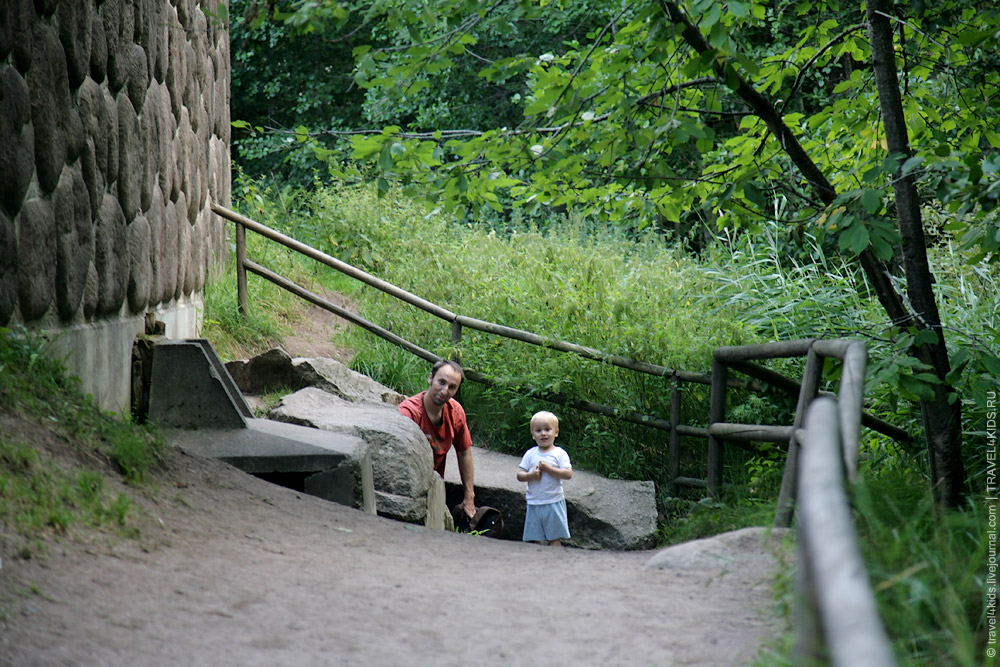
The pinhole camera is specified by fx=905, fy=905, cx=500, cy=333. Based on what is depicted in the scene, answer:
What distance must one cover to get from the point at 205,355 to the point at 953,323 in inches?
164

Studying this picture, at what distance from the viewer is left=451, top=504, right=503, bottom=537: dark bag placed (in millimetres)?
6117

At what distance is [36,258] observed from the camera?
3.58m

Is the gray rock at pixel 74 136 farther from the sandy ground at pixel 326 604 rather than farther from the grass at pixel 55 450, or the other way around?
the sandy ground at pixel 326 604

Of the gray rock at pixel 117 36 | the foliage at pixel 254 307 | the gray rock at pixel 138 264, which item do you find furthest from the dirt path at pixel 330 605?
the foliage at pixel 254 307

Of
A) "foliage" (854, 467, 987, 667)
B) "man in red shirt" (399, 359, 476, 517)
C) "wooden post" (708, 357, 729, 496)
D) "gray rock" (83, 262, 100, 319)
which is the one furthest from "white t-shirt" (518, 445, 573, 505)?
"foliage" (854, 467, 987, 667)

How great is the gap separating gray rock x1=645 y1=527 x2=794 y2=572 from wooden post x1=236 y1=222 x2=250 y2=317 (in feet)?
17.2

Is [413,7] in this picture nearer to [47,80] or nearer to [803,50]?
[47,80]

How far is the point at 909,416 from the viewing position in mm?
4852

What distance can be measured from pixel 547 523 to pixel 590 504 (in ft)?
1.64

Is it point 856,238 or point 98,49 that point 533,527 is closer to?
point 856,238

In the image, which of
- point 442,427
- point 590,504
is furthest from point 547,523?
point 442,427

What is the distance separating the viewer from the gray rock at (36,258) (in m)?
3.47

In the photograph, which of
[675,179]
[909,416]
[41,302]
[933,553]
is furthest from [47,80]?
[909,416]

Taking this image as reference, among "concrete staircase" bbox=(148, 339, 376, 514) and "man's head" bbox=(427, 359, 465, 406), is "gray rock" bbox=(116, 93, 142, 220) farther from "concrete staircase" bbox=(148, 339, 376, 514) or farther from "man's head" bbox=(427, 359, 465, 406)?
"man's head" bbox=(427, 359, 465, 406)
